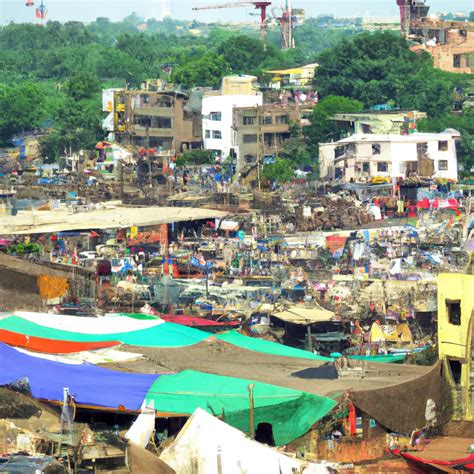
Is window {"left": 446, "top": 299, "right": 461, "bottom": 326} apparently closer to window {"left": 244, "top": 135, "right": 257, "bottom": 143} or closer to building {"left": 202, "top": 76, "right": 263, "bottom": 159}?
window {"left": 244, "top": 135, "right": 257, "bottom": 143}

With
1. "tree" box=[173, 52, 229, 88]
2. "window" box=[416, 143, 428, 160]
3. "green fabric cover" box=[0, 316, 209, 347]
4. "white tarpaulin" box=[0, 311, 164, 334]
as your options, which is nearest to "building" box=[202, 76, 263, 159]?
"tree" box=[173, 52, 229, 88]

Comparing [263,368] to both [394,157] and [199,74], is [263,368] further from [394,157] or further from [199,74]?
[199,74]

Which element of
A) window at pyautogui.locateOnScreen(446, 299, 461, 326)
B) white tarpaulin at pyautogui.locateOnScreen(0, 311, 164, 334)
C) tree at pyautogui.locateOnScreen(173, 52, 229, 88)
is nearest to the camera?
window at pyautogui.locateOnScreen(446, 299, 461, 326)

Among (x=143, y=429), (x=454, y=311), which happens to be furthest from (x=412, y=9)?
(x=143, y=429)

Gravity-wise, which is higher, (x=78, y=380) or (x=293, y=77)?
(x=293, y=77)

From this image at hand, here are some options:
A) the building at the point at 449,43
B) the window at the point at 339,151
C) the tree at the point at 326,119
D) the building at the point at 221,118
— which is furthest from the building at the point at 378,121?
the building at the point at 449,43

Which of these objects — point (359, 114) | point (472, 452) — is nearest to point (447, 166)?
point (359, 114)

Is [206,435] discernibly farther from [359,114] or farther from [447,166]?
[359,114]
